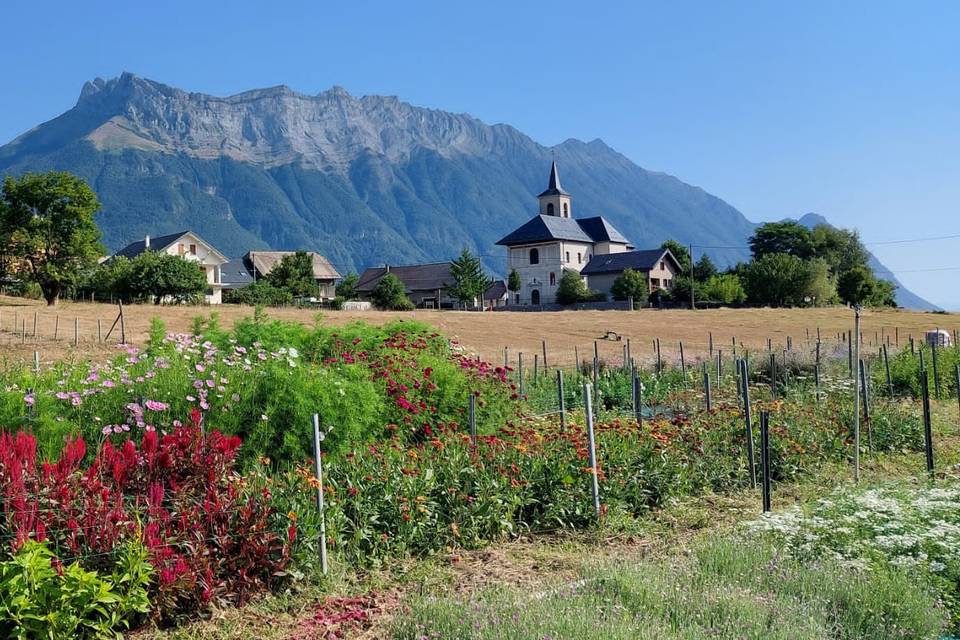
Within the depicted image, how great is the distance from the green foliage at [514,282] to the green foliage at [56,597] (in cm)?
7754

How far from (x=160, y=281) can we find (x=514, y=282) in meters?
43.1

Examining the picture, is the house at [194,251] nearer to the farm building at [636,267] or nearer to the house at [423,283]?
the house at [423,283]

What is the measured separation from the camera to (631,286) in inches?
2657

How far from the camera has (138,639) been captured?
14.1 ft

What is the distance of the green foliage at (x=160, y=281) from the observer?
4450 cm

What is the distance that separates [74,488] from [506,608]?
2.51 m

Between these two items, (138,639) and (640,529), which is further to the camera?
(640,529)

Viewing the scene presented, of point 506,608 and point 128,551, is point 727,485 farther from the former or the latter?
point 128,551

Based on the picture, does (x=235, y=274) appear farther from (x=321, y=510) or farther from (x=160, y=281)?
(x=321, y=510)

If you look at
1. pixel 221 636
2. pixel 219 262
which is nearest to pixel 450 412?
pixel 221 636

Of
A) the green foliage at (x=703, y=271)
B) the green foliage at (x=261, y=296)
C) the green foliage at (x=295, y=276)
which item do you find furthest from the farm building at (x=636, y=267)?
the green foliage at (x=261, y=296)

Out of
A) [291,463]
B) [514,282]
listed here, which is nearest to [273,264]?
[514,282]

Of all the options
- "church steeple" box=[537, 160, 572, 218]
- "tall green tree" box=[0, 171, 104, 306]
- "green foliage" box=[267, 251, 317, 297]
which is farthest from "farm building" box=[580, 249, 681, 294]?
"tall green tree" box=[0, 171, 104, 306]

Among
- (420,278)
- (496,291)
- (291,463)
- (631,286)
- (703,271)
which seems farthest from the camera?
(496,291)
